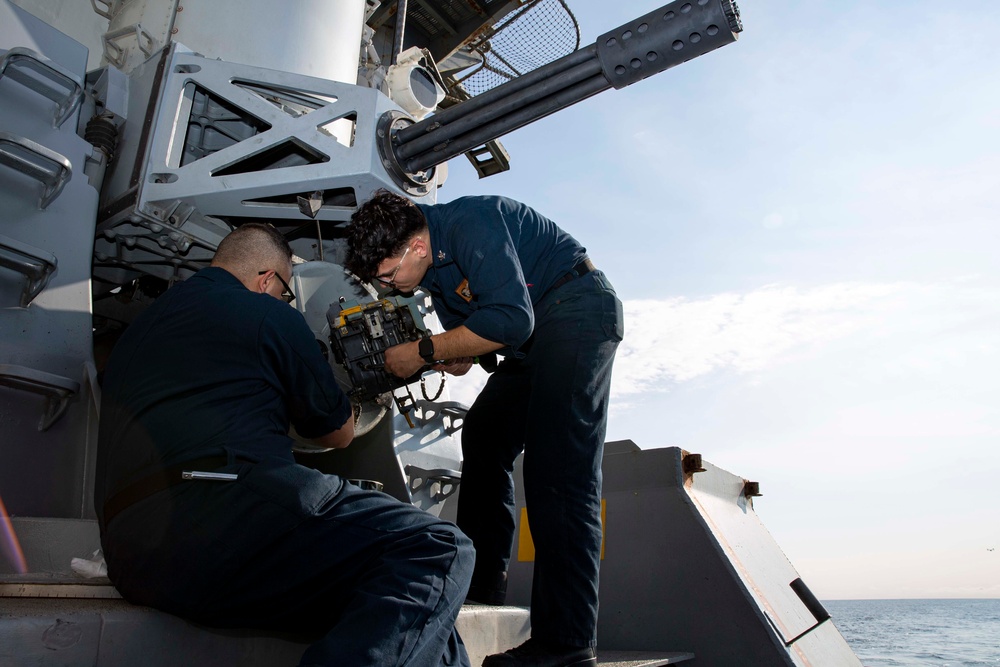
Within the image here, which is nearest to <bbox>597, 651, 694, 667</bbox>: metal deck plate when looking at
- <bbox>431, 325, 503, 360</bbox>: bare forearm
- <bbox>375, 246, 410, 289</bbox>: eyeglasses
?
<bbox>431, 325, 503, 360</bbox>: bare forearm

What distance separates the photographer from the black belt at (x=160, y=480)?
154 centimetres

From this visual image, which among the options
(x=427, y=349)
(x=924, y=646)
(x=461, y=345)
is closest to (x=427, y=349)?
(x=427, y=349)

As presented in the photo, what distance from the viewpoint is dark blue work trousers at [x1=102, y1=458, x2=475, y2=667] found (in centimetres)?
150

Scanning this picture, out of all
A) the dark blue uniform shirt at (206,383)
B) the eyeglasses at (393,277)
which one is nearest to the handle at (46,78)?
the eyeglasses at (393,277)

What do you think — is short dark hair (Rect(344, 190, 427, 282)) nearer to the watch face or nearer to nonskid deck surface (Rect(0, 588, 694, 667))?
the watch face

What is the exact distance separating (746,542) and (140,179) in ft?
11.2

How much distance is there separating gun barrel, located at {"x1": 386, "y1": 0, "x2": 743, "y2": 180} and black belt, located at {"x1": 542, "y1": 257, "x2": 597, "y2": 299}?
Answer: 3.99 feet

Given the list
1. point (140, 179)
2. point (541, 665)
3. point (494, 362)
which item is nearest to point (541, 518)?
point (541, 665)

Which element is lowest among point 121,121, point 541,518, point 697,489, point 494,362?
point 541,518

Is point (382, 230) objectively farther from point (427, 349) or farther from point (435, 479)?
point (435, 479)

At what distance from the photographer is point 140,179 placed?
352 centimetres

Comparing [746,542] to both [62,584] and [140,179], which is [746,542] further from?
[140,179]

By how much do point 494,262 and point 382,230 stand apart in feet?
1.45

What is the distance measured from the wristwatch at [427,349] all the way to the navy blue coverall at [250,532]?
837mm
